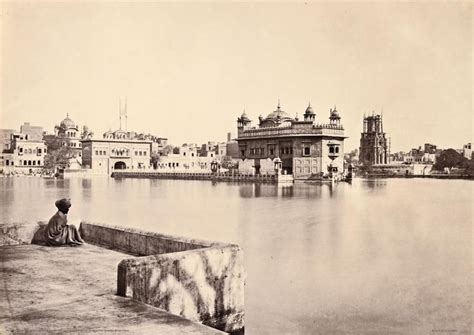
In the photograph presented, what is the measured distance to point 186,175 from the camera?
58.3 m

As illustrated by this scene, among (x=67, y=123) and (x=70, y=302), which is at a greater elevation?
(x=67, y=123)

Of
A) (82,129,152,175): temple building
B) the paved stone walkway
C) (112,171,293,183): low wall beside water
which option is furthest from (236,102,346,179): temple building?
the paved stone walkway

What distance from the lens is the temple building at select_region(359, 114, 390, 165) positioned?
97.9 meters

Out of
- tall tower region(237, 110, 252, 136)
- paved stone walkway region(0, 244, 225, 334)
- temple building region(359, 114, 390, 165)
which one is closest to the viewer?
paved stone walkway region(0, 244, 225, 334)

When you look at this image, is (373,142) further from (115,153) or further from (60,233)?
(60,233)

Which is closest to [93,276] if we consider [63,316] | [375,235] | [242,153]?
[63,316]

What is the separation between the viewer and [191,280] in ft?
19.8

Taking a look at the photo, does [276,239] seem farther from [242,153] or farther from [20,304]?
[242,153]

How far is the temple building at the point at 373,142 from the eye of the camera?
9788cm

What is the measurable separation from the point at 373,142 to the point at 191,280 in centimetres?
9623

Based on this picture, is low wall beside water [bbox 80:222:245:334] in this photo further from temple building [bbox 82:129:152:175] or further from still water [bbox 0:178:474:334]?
temple building [bbox 82:129:152:175]

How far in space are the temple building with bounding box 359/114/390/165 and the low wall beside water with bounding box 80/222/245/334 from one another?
92.5 metres

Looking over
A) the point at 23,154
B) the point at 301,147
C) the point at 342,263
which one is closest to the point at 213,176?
the point at 301,147

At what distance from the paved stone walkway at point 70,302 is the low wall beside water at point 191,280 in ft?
0.97
